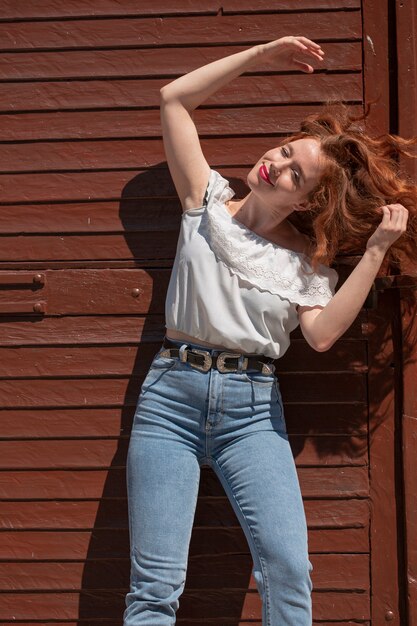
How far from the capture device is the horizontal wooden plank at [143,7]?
9.08 feet

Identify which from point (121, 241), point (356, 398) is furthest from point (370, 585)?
point (121, 241)

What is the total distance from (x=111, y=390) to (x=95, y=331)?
22cm

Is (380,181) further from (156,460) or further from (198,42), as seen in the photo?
(156,460)

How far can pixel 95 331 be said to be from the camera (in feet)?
9.02

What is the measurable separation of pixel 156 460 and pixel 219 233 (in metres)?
0.72

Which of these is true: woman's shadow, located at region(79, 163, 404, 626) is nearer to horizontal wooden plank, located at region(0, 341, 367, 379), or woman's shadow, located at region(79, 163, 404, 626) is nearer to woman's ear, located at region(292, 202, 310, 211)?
horizontal wooden plank, located at region(0, 341, 367, 379)

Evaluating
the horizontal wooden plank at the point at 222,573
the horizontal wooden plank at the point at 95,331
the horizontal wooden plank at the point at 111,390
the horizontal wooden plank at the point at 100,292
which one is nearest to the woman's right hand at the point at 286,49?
the horizontal wooden plank at the point at 100,292

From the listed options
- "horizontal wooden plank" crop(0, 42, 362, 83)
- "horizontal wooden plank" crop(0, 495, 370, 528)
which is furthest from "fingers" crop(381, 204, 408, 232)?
"horizontal wooden plank" crop(0, 495, 370, 528)

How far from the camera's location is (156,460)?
2301mm

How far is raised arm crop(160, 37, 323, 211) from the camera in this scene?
2.43m

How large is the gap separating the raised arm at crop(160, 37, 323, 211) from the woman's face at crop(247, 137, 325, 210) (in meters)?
0.20

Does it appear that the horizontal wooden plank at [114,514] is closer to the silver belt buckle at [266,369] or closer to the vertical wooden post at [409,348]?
the vertical wooden post at [409,348]

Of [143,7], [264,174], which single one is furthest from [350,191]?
[143,7]

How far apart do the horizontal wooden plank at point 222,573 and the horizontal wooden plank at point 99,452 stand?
1.11 feet
